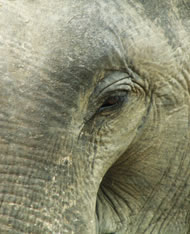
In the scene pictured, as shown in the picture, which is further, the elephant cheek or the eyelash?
the eyelash

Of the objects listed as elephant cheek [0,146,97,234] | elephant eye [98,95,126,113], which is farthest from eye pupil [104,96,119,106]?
elephant cheek [0,146,97,234]

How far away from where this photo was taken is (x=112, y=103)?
9.23 ft

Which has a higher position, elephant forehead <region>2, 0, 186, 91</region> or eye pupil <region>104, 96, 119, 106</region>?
elephant forehead <region>2, 0, 186, 91</region>

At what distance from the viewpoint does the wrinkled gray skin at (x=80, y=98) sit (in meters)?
2.50

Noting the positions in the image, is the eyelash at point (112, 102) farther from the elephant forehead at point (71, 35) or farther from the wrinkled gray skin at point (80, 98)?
the elephant forehead at point (71, 35)

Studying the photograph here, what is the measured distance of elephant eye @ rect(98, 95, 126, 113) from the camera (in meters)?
2.78

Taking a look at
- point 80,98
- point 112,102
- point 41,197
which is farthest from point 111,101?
point 41,197

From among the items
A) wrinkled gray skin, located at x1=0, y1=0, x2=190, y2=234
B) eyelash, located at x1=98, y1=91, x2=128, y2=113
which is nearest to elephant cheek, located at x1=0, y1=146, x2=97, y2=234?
wrinkled gray skin, located at x1=0, y1=0, x2=190, y2=234

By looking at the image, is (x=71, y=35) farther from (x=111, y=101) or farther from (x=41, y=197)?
(x=41, y=197)

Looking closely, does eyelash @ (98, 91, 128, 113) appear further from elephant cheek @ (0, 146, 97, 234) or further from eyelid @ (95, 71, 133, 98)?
elephant cheek @ (0, 146, 97, 234)

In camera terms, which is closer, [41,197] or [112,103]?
[41,197]

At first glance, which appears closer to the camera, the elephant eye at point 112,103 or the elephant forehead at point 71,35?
the elephant forehead at point 71,35

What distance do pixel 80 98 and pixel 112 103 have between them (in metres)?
0.23

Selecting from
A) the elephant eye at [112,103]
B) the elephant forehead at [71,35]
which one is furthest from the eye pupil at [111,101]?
the elephant forehead at [71,35]
